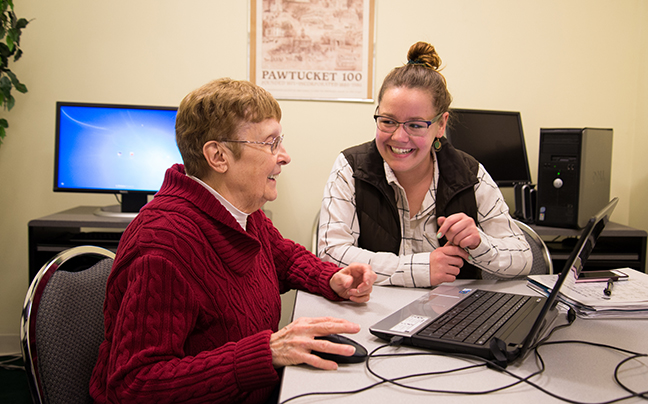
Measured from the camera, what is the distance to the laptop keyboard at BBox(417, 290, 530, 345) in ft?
2.78

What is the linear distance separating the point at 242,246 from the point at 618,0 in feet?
8.98

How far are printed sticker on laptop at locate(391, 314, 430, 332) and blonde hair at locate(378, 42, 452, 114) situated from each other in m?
0.75

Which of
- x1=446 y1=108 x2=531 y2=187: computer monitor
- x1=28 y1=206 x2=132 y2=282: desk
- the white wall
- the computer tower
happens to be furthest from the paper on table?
x1=28 y1=206 x2=132 y2=282: desk

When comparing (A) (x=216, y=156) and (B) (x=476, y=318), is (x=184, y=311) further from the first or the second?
(B) (x=476, y=318)

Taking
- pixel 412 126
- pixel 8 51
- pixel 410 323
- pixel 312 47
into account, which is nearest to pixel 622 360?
pixel 410 323

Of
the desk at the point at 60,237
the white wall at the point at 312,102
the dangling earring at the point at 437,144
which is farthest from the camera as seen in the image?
the white wall at the point at 312,102

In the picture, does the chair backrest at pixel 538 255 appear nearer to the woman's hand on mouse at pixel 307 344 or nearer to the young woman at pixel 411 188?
the young woman at pixel 411 188

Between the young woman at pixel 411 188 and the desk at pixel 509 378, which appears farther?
the young woman at pixel 411 188

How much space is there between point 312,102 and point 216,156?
1638mm

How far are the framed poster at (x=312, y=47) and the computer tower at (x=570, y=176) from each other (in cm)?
99

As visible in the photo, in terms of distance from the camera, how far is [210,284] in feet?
2.82

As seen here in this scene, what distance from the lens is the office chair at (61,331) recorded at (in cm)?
83

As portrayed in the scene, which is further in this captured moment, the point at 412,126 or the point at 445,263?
the point at 412,126

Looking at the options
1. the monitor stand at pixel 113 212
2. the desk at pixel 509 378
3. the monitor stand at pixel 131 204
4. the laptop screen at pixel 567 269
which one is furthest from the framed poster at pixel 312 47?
the laptop screen at pixel 567 269
